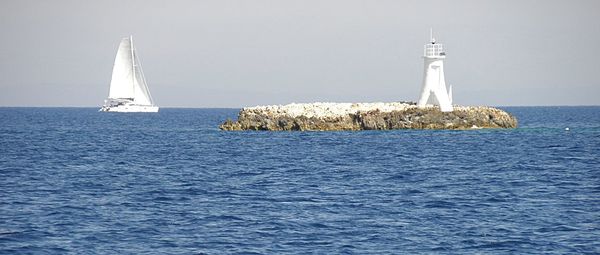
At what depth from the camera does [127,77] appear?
458ft

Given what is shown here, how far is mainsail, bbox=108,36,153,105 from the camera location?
137 metres

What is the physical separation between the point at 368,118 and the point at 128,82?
241 ft

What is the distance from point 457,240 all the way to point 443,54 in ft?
188

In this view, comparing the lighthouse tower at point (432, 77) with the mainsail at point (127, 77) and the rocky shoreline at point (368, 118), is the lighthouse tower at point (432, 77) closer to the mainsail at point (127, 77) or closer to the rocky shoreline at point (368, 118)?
the rocky shoreline at point (368, 118)

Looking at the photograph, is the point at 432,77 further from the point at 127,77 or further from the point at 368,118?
the point at 127,77

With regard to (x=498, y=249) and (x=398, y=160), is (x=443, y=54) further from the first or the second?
(x=498, y=249)

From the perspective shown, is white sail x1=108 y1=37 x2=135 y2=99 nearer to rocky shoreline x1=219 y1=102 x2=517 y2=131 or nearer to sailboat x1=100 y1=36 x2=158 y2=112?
sailboat x1=100 y1=36 x2=158 y2=112

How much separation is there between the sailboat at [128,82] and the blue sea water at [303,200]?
8065 cm

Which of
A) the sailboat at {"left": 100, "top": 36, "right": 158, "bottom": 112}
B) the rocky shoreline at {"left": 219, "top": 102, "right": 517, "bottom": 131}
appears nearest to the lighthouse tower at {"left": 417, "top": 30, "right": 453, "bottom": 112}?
the rocky shoreline at {"left": 219, "top": 102, "right": 517, "bottom": 131}

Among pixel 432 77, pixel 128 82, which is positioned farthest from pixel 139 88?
pixel 432 77

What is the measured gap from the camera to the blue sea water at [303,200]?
2333 centimetres

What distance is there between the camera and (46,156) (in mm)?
53500

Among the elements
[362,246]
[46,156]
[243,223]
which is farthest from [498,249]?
[46,156]

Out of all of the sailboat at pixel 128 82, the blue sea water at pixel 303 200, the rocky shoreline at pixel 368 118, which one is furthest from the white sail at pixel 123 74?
the blue sea water at pixel 303 200
